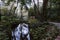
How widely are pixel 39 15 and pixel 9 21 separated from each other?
9.62ft

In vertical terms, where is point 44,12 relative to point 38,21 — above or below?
above

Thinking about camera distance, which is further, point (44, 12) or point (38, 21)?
point (44, 12)

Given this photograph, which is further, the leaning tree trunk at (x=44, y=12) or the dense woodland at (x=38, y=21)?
the leaning tree trunk at (x=44, y=12)

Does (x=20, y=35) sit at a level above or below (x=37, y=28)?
above

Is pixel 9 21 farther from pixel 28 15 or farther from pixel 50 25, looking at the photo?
pixel 28 15

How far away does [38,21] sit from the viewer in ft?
26.9

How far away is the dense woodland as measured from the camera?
5.71 metres

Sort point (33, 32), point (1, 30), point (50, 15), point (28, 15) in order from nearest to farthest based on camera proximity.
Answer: point (1, 30)
point (33, 32)
point (28, 15)
point (50, 15)

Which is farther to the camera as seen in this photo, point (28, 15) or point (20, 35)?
point (28, 15)

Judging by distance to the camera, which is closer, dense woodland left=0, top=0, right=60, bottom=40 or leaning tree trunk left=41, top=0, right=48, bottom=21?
dense woodland left=0, top=0, right=60, bottom=40

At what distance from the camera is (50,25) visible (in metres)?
8.10

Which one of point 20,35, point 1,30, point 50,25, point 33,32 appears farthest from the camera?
point 50,25

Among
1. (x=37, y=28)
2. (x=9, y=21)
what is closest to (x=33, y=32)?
(x=37, y=28)

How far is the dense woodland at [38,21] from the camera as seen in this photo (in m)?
5.71
